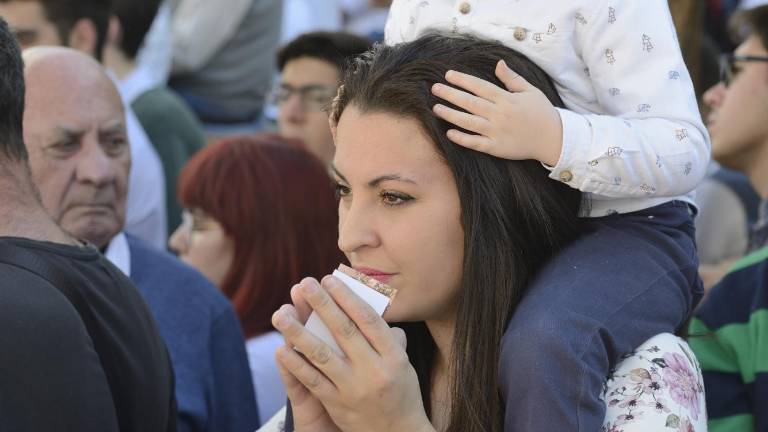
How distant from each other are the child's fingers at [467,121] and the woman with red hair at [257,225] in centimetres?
176

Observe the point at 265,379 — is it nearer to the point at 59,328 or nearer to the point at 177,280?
the point at 177,280

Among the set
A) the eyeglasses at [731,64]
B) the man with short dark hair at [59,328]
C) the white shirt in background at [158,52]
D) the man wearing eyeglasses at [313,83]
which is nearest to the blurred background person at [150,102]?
the white shirt in background at [158,52]

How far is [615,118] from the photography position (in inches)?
80.5

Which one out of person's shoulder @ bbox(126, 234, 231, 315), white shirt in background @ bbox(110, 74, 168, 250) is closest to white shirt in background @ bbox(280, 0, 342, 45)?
white shirt in background @ bbox(110, 74, 168, 250)

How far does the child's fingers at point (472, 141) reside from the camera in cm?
197

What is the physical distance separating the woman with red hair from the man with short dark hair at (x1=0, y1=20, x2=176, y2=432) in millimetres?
1194

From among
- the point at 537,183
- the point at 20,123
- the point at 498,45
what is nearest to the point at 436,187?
the point at 537,183

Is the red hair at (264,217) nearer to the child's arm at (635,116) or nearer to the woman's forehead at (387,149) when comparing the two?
the woman's forehead at (387,149)

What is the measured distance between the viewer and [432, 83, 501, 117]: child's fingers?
1979 millimetres

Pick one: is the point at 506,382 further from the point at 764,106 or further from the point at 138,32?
the point at 138,32

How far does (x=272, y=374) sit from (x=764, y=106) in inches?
72.6

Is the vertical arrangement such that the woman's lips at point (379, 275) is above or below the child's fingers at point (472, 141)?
below

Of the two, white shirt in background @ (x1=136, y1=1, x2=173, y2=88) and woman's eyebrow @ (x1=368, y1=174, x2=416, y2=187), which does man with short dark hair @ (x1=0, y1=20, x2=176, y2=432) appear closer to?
woman's eyebrow @ (x1=368, y1=174, x2=416, y2=187)

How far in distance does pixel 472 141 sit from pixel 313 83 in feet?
10.7
